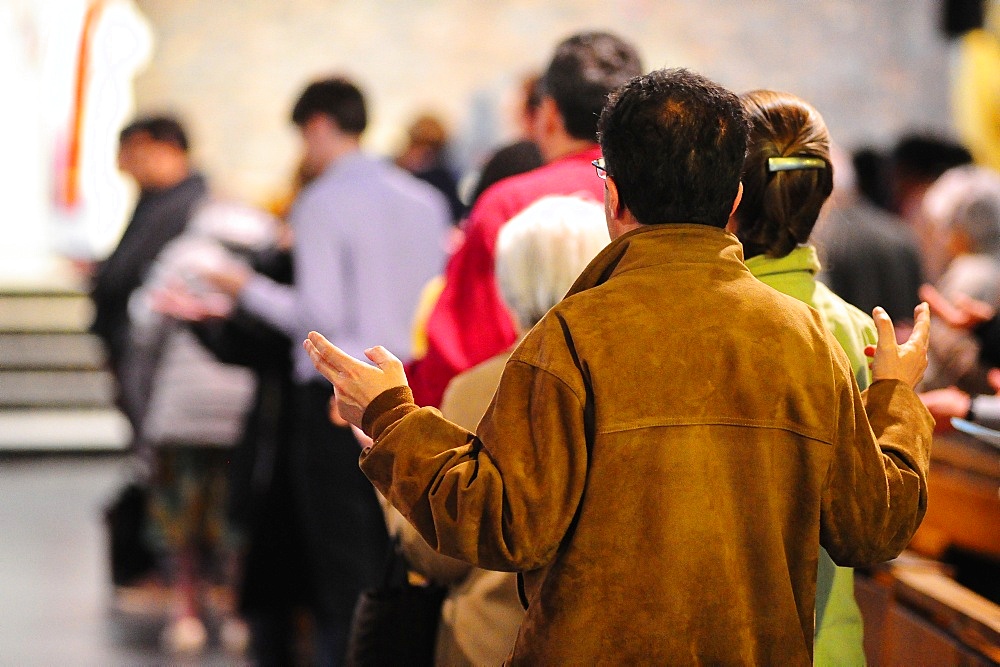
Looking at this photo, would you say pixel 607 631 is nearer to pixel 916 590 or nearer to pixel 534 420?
pixel 534 420

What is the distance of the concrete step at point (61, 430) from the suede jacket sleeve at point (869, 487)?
7.27 metres

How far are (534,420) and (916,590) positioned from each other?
1425 millimetres

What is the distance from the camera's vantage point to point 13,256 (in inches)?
344

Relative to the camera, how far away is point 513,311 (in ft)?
6.81

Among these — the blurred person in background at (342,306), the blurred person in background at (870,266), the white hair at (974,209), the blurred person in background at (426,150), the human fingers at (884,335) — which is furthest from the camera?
the blurred person in background at (426,150)

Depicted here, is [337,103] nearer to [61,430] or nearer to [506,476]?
[506,476]

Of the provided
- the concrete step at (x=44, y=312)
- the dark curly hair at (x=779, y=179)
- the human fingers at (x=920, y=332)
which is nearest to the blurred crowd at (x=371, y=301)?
the dark curly hair at (x=779, y=179)

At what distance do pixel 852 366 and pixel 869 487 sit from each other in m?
0.35

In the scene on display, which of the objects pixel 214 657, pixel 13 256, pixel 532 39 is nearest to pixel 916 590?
pixel 214 657

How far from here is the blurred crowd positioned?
188cm

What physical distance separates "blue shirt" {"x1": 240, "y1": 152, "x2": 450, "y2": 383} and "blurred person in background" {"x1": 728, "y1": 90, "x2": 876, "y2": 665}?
1.81 metres

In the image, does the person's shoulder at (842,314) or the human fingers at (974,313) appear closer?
the person's shoulder at (842,314)

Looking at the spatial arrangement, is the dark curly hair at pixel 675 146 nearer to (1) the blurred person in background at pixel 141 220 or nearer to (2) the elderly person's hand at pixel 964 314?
(2) the elderly person's hand at pixel 964 314

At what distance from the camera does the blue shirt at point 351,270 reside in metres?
3.48
